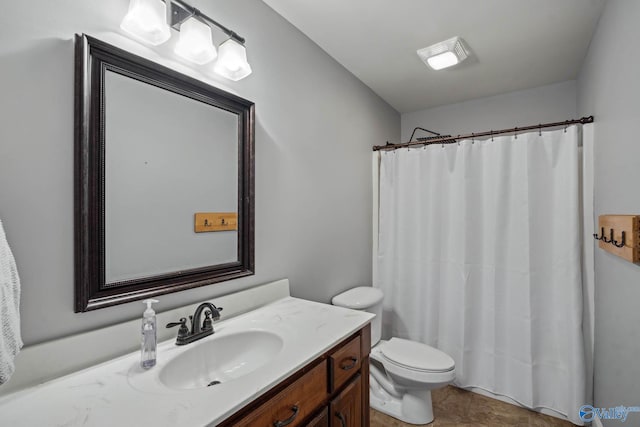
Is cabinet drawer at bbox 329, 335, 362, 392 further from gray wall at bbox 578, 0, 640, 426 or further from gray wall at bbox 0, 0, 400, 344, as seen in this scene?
gray wall at bbox 578, 0, 640, 426

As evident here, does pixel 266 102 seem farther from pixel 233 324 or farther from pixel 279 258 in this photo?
pixel 233 324

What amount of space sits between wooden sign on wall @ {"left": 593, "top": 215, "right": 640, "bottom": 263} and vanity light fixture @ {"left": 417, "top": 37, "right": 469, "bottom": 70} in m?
1.27

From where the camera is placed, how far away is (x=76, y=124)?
934mm

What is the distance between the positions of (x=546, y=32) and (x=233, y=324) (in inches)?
93.3

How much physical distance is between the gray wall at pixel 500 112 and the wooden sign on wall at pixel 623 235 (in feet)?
4.89

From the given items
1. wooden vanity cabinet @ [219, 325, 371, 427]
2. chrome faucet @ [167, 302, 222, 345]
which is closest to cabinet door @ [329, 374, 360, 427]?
wooden vanity cabinet @ [219, 325, 371, 427]

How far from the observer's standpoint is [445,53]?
6.52 feet

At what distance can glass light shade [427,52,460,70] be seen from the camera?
2.01m

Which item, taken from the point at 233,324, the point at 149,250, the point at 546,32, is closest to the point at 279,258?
the point at 233,324

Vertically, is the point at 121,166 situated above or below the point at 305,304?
above

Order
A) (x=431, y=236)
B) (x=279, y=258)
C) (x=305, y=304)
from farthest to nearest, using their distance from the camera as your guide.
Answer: (x=431, y=236) → (x=279, y=258) → (x=305, y=304)

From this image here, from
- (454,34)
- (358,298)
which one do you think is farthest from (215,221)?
(454,34)

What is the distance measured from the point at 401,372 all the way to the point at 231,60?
187 centimetres

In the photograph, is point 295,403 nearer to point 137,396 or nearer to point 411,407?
point 137,396
